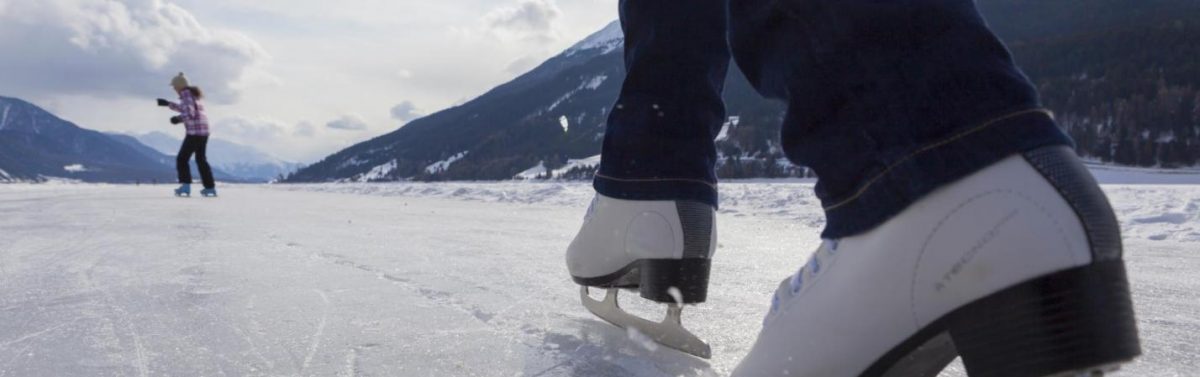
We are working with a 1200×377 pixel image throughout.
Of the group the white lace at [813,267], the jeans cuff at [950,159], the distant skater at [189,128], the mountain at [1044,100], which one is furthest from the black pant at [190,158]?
the jeans cuff at [950,159]

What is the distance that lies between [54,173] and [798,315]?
690ft

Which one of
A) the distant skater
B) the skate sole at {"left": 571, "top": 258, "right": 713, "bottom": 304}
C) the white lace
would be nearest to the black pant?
the distant skater

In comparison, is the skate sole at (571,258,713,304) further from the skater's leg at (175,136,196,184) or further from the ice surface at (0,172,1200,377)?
the skater's leg at (175,136,196,184)

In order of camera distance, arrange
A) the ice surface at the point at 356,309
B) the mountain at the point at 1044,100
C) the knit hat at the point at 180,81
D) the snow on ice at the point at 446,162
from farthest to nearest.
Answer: the snow on ice at the point at 446,162 < the mountain at the point at 1044,100 < the knit hat at the point at 180,81 < the ice surface at the point at 356,309

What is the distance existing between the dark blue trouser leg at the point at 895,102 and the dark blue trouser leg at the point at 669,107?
1.14ft

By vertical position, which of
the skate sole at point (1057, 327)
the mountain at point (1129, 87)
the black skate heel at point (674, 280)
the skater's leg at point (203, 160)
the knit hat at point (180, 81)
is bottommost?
the black skate heel at point (674, 280)

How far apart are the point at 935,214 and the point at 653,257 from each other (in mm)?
448

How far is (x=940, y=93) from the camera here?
1.56 feet

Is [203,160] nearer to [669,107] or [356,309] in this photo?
[356,309]

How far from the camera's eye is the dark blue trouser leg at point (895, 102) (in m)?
0.46

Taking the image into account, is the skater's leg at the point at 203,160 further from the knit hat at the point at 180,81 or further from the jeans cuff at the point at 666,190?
the jeans cuff at the point at 666,190

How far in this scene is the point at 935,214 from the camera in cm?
48

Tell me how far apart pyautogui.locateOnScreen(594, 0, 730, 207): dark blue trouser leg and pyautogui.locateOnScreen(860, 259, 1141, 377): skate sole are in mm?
502

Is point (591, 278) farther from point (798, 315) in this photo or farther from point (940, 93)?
point (940, 93)
